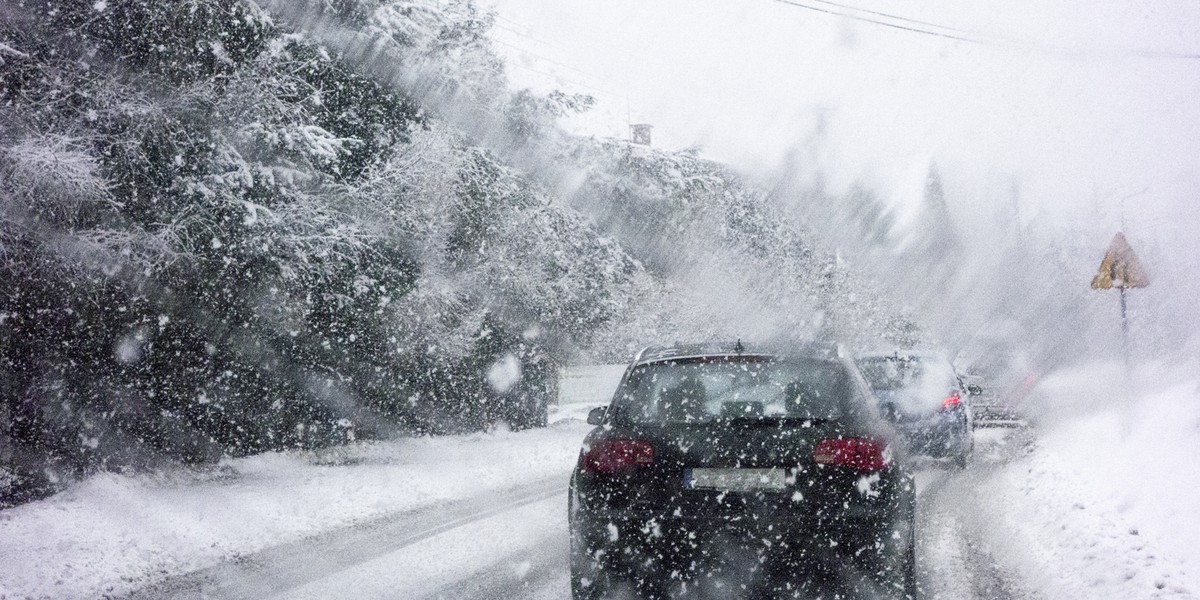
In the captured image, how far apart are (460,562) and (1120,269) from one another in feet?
30.7

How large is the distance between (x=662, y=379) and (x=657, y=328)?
108 feet

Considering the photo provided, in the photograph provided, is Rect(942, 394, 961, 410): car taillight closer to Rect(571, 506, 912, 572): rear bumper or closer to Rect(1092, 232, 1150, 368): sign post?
Rect(1092, 232, 1150, 368): sign post

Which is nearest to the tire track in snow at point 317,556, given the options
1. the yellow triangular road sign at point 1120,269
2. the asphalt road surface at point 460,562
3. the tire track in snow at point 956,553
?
the asphalt road surface at point 460,562

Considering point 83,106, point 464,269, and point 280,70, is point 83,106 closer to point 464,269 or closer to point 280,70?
point 280,70

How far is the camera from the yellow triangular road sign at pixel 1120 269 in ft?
41.0

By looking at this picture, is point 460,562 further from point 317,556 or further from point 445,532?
point 445,532

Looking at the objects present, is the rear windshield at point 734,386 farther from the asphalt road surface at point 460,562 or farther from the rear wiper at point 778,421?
the asphalt road surface at point 460,562

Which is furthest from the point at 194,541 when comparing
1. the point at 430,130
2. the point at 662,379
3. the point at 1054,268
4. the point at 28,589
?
the point at 1054,268

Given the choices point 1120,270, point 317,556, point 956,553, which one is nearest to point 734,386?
point 956,553

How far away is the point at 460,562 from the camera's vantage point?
7.74 metres

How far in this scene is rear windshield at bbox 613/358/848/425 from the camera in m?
5.32

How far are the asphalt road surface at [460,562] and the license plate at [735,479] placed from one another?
67 centimetres

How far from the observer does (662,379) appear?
5785 mm

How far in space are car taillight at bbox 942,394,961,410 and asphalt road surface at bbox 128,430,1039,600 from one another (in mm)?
2215
